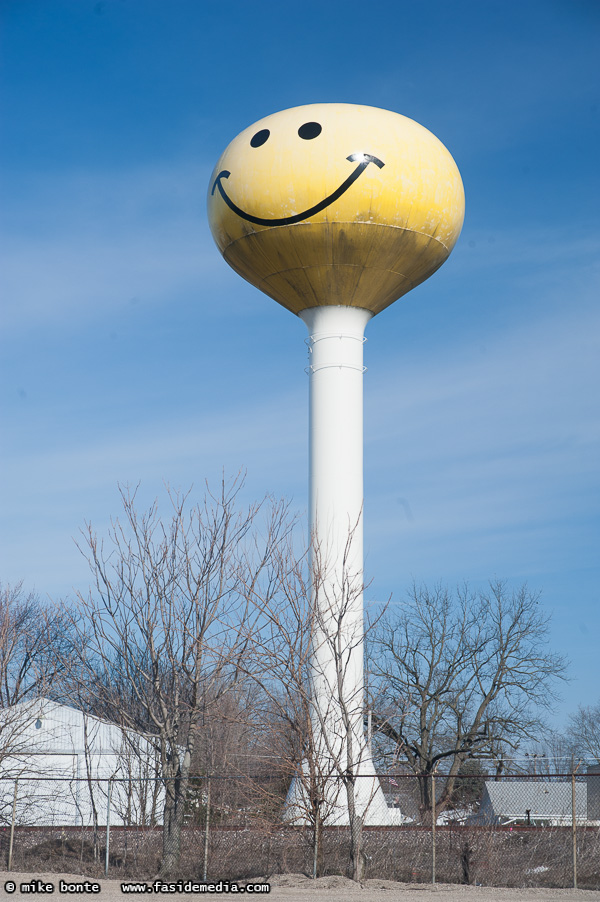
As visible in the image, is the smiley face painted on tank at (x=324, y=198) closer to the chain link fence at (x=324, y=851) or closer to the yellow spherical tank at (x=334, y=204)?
the yellow spherical tank at (x=334, y=204)

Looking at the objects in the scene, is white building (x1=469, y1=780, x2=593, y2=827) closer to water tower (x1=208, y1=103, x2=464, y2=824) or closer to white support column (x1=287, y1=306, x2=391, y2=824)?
white support column (x1=287, y1=306, x2=391, y2=824)

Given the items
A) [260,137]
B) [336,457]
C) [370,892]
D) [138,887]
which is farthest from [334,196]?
[138,887]

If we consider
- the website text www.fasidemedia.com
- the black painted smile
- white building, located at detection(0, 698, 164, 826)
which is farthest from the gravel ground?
the black painted smile

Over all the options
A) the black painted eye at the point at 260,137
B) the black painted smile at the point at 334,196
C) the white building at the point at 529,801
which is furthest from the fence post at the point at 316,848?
the white building at the point at 529,801

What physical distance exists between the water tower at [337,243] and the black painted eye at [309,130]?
0.03m

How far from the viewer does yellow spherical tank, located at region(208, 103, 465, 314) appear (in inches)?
643

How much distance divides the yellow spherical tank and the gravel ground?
32.8 ft

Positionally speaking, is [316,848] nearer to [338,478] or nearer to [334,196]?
[338,478]

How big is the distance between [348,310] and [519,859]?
985 centimetres

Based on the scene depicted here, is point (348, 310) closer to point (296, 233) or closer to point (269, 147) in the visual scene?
point (296, 233)

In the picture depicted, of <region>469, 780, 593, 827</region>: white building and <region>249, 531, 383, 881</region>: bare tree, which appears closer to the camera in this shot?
<region>249, 531, 383, 881</region>: bare tree

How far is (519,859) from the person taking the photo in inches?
552

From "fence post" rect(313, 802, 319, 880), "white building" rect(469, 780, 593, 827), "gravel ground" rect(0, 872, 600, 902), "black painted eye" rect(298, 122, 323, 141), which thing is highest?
"black painted eye" rect(298, 122, 323, 141)

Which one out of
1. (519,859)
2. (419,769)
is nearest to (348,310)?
(519,859)
